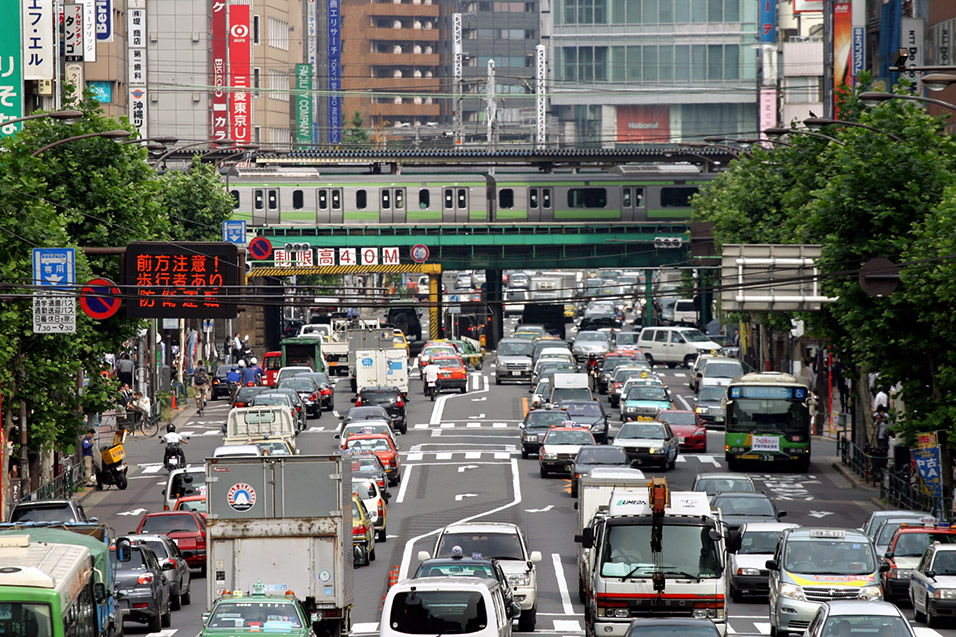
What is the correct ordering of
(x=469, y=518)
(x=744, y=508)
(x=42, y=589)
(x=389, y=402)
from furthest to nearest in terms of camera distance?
(x=389, y=402)
(x=469, y=518)
(x=744, y=508)
(x=42, y=589)

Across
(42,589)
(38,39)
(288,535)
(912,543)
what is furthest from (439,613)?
(38,39)

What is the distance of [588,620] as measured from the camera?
25.3 meters

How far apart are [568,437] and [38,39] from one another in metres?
19.3

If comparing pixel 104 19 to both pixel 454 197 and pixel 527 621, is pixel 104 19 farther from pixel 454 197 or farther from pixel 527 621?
pixel 527 621

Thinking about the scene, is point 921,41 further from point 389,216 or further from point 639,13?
point 639,13

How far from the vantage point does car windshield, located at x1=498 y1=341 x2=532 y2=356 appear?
264 feet

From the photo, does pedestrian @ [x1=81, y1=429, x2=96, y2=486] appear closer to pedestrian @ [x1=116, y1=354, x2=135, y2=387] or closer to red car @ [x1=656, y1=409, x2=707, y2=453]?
pedestrian @ [x1=116, y1=354, x2=135, y2=387]

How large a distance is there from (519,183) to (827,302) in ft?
175

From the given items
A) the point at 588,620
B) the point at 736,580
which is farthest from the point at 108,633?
the point at 736,580

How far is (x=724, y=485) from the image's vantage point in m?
38.9

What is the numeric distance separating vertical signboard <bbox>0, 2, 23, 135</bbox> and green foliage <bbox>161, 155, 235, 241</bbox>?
69.9ft

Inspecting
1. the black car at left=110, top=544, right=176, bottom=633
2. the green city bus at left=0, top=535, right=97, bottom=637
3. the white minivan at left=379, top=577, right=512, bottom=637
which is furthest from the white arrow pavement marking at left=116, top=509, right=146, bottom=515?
the white minivan at left=379, top=577, right=512, bottom=637

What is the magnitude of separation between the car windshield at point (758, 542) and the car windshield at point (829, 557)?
3.47 metres

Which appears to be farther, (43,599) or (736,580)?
(736,580)
